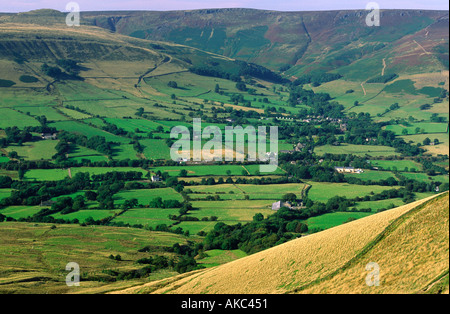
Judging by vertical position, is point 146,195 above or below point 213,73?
below

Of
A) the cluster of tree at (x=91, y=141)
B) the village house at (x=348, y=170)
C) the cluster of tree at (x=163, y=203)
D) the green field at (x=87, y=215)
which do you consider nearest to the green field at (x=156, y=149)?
the cluster of tree at (x=91, y=141)

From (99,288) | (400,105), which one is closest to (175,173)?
(99,288)

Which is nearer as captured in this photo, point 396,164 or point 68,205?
point 68,205

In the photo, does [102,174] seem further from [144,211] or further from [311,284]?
[311,284]

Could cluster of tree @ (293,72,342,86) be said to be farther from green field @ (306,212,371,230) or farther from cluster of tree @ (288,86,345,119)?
green field @ (306,212,371,230)

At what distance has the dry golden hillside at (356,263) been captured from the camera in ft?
71.5

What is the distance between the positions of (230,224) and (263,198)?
1182cm

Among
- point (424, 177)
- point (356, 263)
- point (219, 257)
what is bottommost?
point (219, 257)

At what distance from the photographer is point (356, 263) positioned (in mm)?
23969

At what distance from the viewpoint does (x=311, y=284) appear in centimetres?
2378

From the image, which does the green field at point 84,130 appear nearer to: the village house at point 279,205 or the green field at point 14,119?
the green field at point 14,119

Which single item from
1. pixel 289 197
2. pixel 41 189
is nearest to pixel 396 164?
pixel 289 197

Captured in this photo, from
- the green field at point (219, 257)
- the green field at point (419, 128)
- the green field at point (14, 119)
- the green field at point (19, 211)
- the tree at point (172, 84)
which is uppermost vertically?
the tree at point (172, 84)

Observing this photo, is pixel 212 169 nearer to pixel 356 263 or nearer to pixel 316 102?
pixel 356 263
